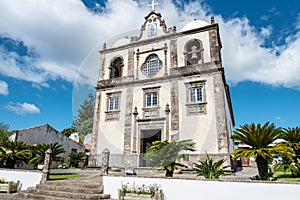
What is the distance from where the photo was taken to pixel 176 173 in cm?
1209

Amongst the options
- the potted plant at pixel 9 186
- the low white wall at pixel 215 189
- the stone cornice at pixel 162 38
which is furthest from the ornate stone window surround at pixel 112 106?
the low white wall at pixel 215 189

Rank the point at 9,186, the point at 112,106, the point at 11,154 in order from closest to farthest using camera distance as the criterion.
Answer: the point at 9,186 → the point at 11,154 → the point at 112,106

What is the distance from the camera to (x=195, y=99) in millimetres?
14125

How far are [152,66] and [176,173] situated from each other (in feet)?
28.5

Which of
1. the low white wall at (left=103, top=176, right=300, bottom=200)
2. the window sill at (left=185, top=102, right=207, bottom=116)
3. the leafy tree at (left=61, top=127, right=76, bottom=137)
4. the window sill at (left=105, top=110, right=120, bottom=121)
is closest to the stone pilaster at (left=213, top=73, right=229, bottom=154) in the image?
the window sill at (left=185, top=102, right=207, bottom=116)

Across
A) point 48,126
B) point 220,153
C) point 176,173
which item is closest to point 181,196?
point 176,173

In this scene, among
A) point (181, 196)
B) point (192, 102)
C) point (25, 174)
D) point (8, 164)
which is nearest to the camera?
point (181, 196)

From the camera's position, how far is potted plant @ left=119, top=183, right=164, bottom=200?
681cm

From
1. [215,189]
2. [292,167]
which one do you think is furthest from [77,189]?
[292,167]

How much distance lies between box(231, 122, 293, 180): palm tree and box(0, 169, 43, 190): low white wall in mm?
8850

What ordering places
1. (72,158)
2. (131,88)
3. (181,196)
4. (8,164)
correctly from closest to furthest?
(181,196), (8,164), (131,88), (72,158)

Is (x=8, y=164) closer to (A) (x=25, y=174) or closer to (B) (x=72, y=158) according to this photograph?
(A) (x=25, y=174)

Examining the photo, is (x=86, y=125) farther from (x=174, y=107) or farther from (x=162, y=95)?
(x=174, y=107)

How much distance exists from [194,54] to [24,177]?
43.7 ft
